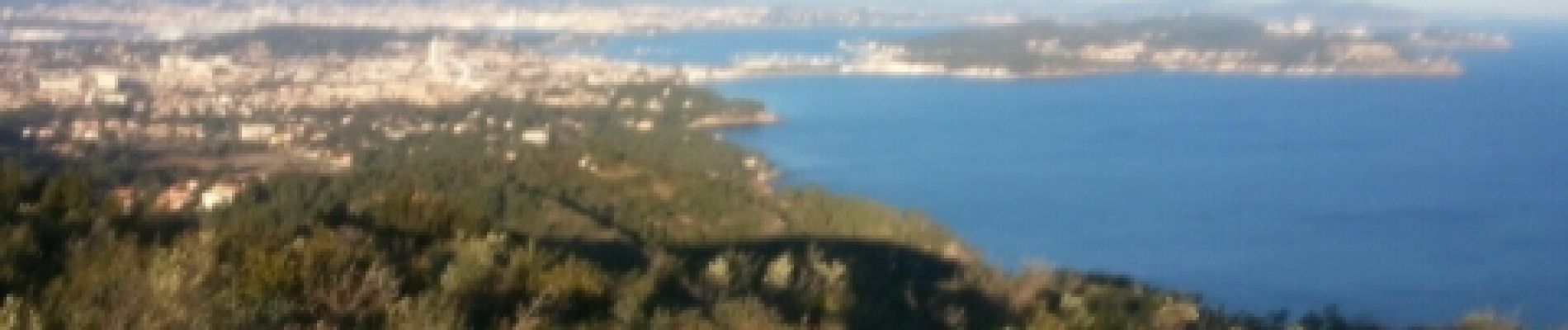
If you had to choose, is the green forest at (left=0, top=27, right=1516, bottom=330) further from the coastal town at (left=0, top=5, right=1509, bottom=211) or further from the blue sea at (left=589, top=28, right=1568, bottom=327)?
the blue sea at (left=589, top=28, right=1568, bottom=327)

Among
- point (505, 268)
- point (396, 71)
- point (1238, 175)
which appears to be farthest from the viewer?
point (396, 71)

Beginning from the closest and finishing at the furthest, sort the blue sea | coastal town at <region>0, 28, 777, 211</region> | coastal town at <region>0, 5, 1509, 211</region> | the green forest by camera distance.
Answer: the green forest < the blue sea < coastal town at <region>0, 28, 777, 211</region> < coastal town at <region>0, 5, 1509, 211</region>

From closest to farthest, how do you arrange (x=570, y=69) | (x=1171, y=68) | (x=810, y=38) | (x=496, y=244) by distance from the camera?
(x=496, y=244)
(x=570, y=69)
(x=1171, y=68)
(x=810, y=38)

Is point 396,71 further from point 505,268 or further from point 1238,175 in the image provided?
point 505,268

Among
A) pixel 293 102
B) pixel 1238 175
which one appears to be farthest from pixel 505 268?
pixel 293 102

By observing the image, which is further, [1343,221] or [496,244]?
[1343,221]

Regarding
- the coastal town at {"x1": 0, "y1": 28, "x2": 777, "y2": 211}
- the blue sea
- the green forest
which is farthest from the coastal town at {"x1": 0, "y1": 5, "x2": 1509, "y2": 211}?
the blue sea

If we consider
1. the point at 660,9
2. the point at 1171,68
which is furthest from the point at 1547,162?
the point at 660,9

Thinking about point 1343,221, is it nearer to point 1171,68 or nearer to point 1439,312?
point 1439,312
